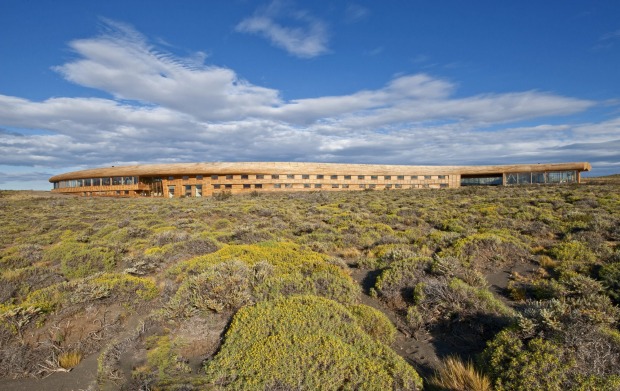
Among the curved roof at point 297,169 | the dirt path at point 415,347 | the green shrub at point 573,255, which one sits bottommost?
the dirt path at point 415,347

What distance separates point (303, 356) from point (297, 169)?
126 ft

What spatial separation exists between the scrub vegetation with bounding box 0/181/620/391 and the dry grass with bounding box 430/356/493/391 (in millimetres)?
18

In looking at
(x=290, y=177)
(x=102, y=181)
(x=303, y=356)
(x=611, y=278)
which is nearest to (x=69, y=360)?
(x=303, y=356)

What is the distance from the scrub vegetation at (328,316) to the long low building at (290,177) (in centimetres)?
2958

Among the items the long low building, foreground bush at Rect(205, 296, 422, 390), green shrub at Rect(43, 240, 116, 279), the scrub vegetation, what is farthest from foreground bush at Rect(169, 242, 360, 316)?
the long low building

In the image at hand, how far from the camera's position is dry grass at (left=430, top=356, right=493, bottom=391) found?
14.3 ft

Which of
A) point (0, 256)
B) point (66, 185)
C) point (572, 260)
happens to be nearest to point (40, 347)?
point (0, 256)

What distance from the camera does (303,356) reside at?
475 cm

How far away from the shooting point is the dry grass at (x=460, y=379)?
437 centimetres

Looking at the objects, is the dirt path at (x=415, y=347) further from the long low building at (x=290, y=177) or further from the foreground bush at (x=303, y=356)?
the long low building at (x=290, y=177)

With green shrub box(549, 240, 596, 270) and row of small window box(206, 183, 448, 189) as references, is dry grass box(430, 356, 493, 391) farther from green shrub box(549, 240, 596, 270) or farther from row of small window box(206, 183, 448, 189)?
row of small window box(206, 183, 448, 189)

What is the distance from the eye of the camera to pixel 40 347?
571cm

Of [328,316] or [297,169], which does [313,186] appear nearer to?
[297,169]

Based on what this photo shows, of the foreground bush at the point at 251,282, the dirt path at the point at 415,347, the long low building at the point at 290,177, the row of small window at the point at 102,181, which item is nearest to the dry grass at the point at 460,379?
the dirt path at the point at 415,347
